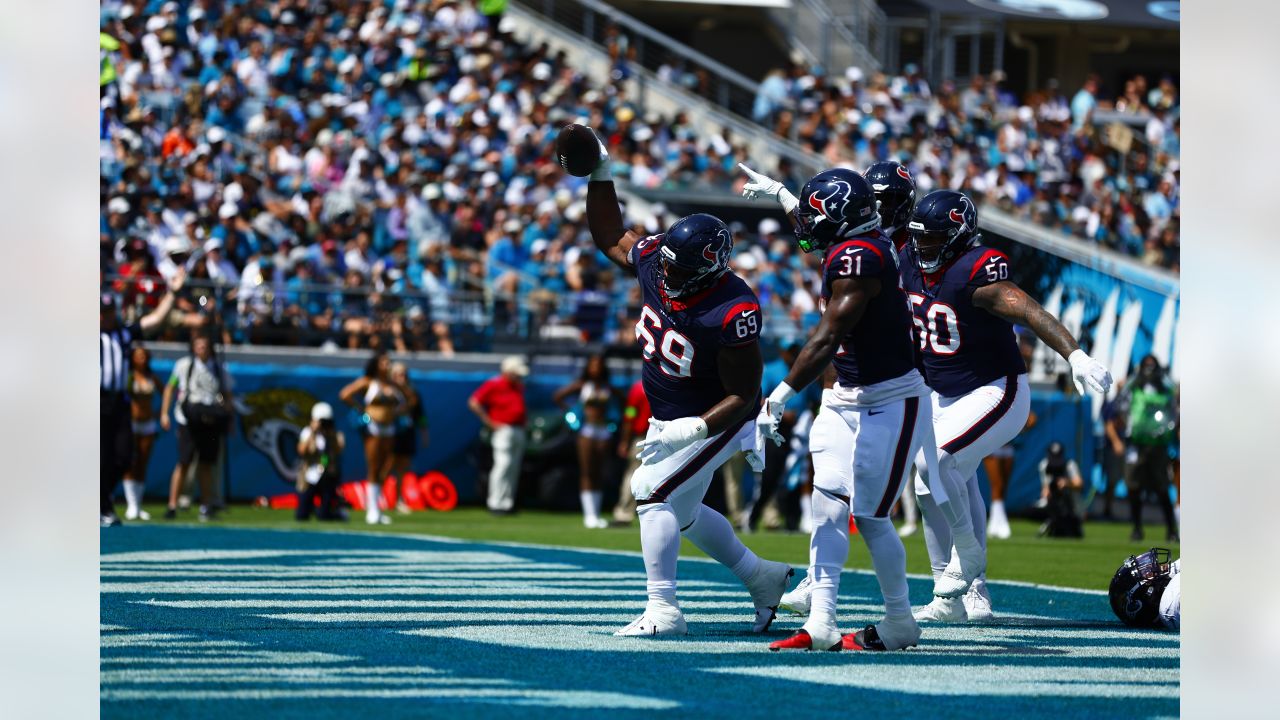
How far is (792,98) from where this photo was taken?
27219mm

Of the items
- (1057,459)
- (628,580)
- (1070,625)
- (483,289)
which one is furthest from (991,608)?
(483,289)

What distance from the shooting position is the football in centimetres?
809

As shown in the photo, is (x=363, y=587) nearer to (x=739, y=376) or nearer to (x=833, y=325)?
(x=739, y=376)

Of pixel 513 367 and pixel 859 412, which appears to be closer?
pixel 859 412

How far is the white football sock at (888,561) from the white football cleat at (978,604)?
144 centimetres

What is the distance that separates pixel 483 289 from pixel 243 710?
14325 mm

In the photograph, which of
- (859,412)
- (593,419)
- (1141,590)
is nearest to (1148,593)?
(1141,590)

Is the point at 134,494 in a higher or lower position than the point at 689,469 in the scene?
lower

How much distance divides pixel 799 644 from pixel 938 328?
2.14m

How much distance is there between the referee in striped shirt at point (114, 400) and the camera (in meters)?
13.6

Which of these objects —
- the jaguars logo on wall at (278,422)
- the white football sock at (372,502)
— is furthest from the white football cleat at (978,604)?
the jaguars logo on wall at (278,422)

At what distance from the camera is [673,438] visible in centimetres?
673
